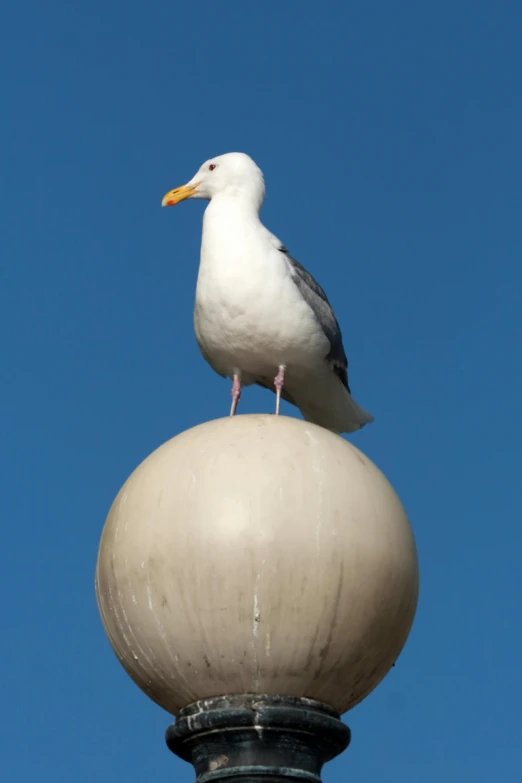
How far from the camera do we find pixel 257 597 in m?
6.49

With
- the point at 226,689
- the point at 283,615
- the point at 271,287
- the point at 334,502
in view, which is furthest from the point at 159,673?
the point at 271,287

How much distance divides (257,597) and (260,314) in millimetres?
3644

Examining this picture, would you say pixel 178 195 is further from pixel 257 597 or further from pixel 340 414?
pixel 257 597

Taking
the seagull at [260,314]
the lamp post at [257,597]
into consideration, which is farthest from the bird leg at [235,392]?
the lamp post at [257,597]

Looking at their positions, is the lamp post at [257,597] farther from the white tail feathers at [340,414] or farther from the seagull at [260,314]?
the white tail feathers at [340,414]

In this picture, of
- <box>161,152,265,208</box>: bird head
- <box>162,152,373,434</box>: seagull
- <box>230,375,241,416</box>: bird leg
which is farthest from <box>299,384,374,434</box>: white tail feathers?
<box>161,152,265,208</box>: bird head

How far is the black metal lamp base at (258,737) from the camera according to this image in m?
6.61

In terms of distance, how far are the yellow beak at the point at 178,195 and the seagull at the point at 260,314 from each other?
20cm

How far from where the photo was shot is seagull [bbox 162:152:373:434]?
9766mm

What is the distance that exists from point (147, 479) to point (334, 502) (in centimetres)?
114

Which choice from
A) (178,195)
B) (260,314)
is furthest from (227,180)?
(260,314)

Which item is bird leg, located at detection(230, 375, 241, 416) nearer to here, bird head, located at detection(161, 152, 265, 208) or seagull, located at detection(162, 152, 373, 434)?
seagull, located at detection(162, 152, 373, 434)

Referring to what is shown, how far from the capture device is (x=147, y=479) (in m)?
7.11

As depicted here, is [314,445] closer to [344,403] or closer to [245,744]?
[245,744]
